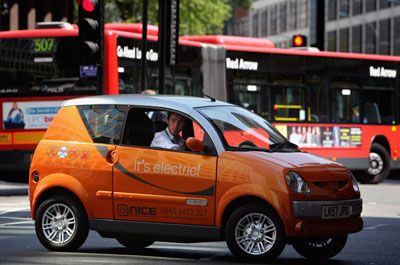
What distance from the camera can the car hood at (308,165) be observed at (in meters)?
11.2

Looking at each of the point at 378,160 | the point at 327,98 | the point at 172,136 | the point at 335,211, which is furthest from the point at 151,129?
the point at 378,160

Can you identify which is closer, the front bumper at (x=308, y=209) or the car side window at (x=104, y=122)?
the front bumper at (x=308, y=209)

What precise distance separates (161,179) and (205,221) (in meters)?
0.59

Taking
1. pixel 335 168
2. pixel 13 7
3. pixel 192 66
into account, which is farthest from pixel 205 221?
pixel 13 7

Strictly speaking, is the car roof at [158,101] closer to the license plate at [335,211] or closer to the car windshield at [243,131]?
the car windshield at [243,131]

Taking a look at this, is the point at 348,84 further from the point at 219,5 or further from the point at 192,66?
the point at 219,5

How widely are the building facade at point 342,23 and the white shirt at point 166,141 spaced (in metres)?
56.2

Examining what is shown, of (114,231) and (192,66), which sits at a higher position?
(192,66)

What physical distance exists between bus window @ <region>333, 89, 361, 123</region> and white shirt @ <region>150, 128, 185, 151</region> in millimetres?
17877

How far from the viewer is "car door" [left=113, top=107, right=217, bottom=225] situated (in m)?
11.5

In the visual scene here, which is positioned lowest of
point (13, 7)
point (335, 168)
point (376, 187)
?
point (376, 187)

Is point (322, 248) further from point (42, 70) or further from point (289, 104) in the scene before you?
point (289, 104)

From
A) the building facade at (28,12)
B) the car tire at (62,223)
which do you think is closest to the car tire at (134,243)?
the car tire at (62,223)

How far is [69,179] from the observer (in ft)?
40.0
